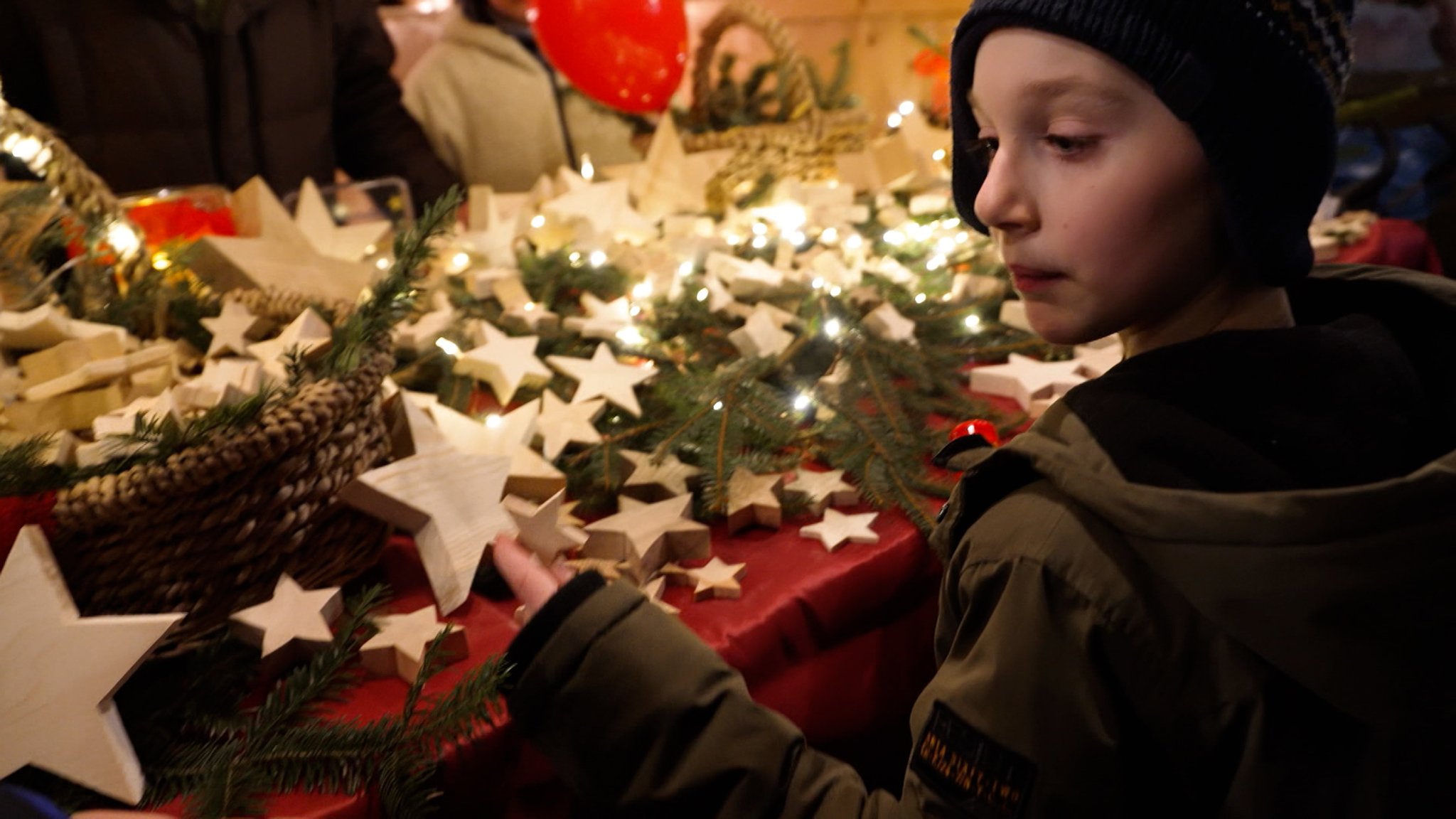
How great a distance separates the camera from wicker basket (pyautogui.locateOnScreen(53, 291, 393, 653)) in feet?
2.36

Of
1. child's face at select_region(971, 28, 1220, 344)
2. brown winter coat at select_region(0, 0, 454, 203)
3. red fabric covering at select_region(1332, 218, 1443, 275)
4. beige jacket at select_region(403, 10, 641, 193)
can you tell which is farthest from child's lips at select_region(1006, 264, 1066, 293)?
beige jacket at select_region(403, 10, 641, 193)

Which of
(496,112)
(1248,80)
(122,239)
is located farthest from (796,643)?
(496,112)

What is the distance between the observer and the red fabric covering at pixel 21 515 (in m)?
0.70

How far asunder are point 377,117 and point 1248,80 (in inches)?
100.0

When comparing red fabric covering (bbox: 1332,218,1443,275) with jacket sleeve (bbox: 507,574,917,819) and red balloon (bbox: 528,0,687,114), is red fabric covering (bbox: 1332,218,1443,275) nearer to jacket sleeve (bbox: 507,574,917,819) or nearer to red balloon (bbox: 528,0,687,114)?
red balloon (bbox: 528,0,687,114)

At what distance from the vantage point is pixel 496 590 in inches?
36.4

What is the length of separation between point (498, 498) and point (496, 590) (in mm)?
87

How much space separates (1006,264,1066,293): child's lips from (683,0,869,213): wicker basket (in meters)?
1.41

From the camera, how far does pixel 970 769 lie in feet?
1.99

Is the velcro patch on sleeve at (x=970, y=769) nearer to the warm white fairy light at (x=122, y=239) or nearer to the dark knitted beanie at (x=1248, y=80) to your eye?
the dark knitted beanie at (x=1248, y=80)

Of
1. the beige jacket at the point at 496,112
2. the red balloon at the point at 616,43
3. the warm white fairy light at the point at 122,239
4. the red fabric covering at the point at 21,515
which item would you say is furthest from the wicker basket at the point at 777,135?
the red fabric covering at the point at 21,515

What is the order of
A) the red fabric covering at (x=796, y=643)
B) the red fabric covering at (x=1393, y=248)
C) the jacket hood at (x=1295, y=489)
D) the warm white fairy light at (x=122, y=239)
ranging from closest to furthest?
the jacket hood at (x=1295, y=489), the red fabric covering at (x=796, y=643), the warm white fairy light at (x=122, y=239), the red fabric covering at (x=1393, y=248)

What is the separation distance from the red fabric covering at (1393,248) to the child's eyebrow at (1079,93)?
1.54 metres

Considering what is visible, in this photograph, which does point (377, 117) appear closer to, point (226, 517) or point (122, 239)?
point (122, 239)
